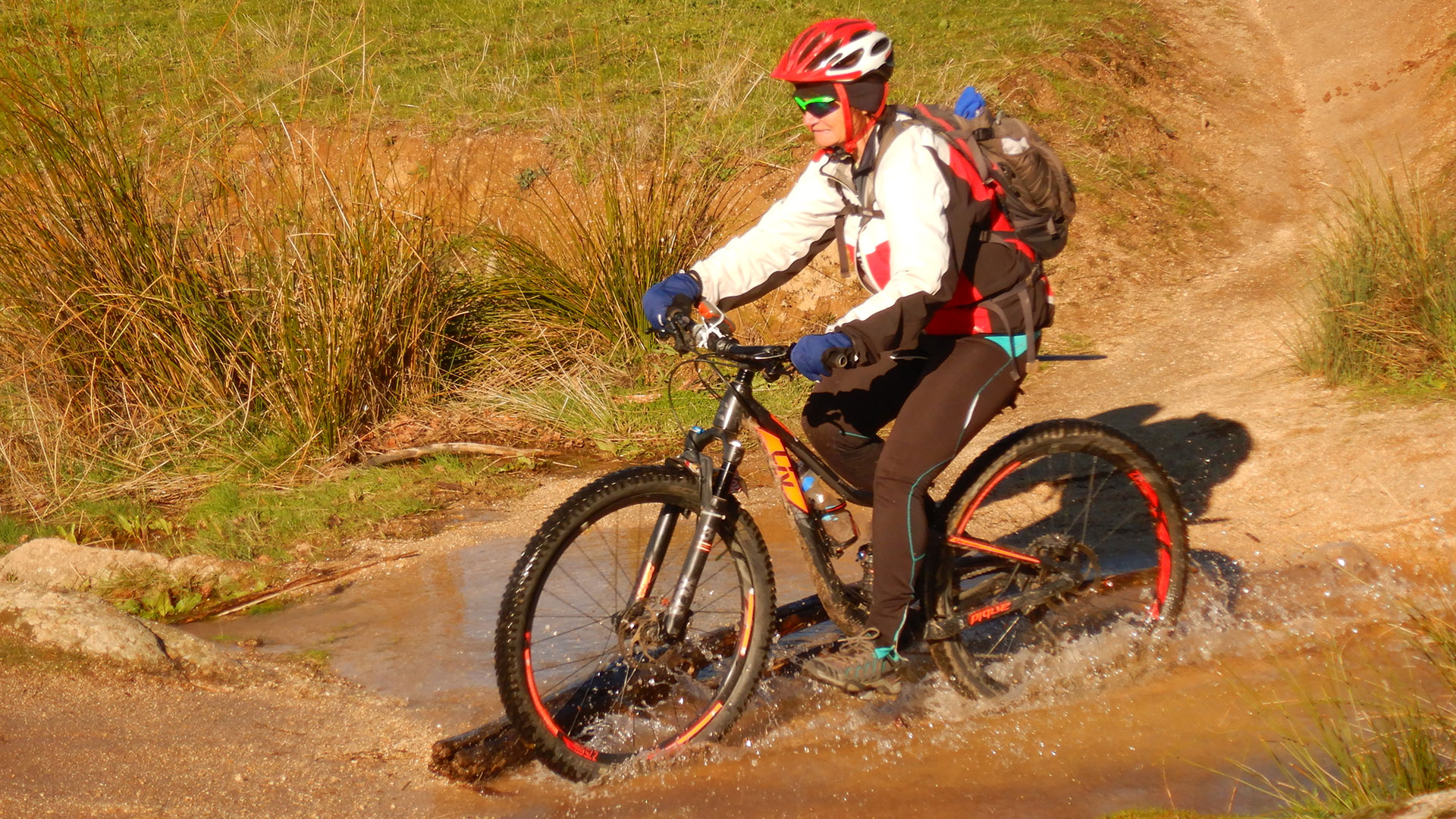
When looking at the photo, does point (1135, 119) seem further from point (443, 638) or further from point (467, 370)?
point (443, 638)

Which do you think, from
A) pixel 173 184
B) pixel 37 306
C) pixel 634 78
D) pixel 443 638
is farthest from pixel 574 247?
pixel 634 78

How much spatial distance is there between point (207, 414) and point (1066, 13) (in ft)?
34.9

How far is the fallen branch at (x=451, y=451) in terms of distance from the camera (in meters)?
6.74

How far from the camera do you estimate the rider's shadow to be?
19.2 ft

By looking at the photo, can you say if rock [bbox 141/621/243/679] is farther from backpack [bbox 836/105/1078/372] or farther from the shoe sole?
backpack [bbox 836/105/1078/372]

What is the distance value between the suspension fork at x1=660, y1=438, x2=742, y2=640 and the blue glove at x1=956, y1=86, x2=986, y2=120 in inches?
47.9

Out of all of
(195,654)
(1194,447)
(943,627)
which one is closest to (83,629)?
(195,654)

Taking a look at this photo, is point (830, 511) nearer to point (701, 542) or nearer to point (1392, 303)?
point (701, 542)

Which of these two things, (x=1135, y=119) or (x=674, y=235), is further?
(x=1135, y=119)

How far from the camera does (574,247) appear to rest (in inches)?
308

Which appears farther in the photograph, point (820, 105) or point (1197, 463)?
point (1197, 463)

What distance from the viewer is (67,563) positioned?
17.9ft

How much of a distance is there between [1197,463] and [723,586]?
3.28m

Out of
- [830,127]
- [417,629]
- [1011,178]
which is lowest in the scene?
[417,629]
